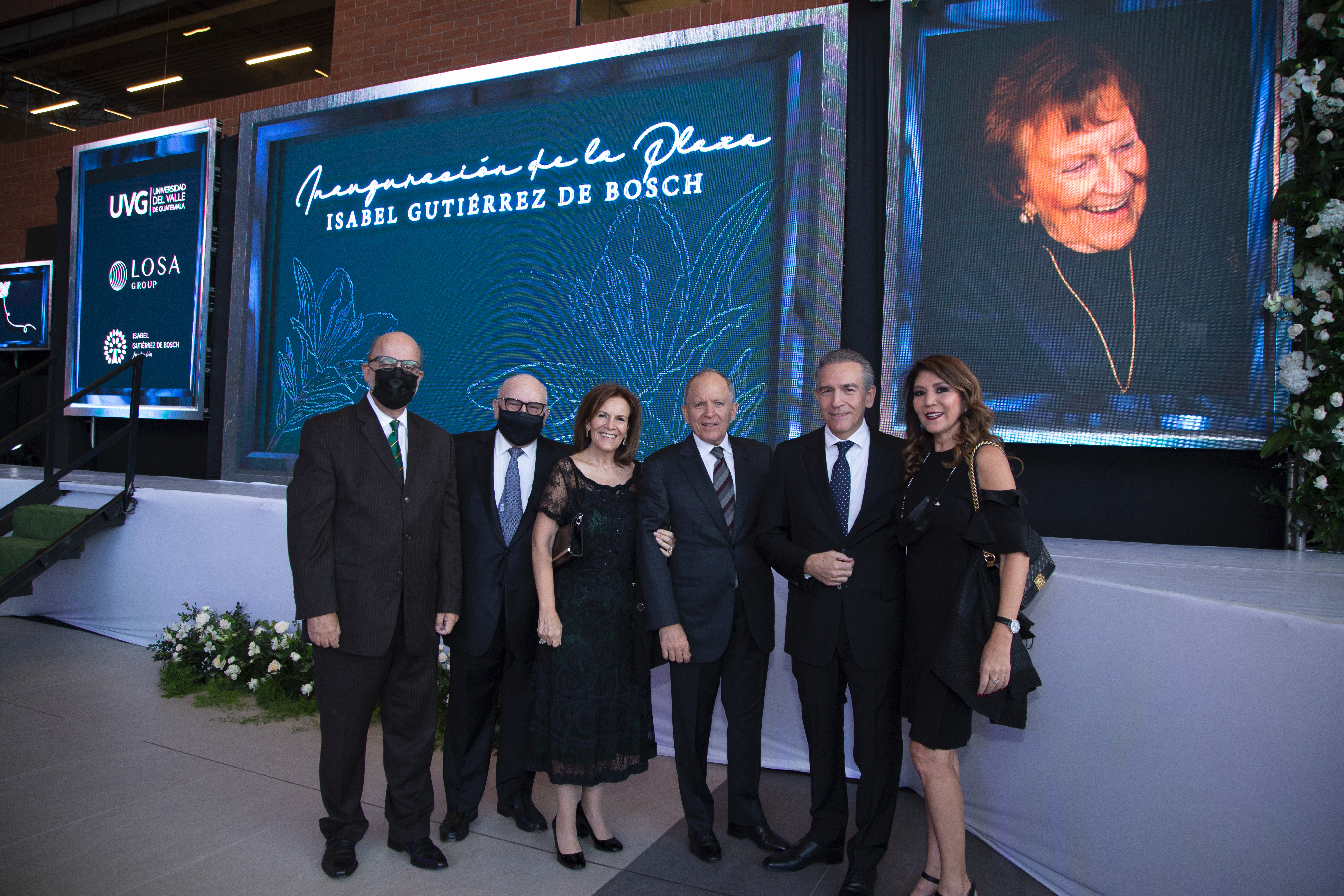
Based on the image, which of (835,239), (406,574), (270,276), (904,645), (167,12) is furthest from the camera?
(167,12)

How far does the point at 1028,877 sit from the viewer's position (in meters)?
2.58

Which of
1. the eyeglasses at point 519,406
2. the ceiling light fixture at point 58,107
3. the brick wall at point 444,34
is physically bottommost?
the eyeglasses at point 519,406

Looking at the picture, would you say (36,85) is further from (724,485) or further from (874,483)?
(874,483)

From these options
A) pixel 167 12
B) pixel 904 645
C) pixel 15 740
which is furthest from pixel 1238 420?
pixel 167 12

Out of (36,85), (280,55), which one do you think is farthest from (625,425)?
(36,85)

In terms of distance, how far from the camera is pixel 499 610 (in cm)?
279

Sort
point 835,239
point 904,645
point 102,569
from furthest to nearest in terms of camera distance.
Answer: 1. point 102,569
2. point 835,239
3. point 904,645

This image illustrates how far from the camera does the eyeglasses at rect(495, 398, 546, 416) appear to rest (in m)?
2.80

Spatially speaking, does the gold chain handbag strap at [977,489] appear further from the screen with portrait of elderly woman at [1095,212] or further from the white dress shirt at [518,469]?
the screen with portrait of elderly woman at [1095,212]

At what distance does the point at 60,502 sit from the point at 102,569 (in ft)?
2.14

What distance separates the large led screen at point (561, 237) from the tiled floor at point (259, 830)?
2.15m

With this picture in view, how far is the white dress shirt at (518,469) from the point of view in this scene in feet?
9.37

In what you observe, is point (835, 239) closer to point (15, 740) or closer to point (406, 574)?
point (406, 574)

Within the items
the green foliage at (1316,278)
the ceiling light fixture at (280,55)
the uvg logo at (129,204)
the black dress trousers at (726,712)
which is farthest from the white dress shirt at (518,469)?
the uvg logo at (129,204)
